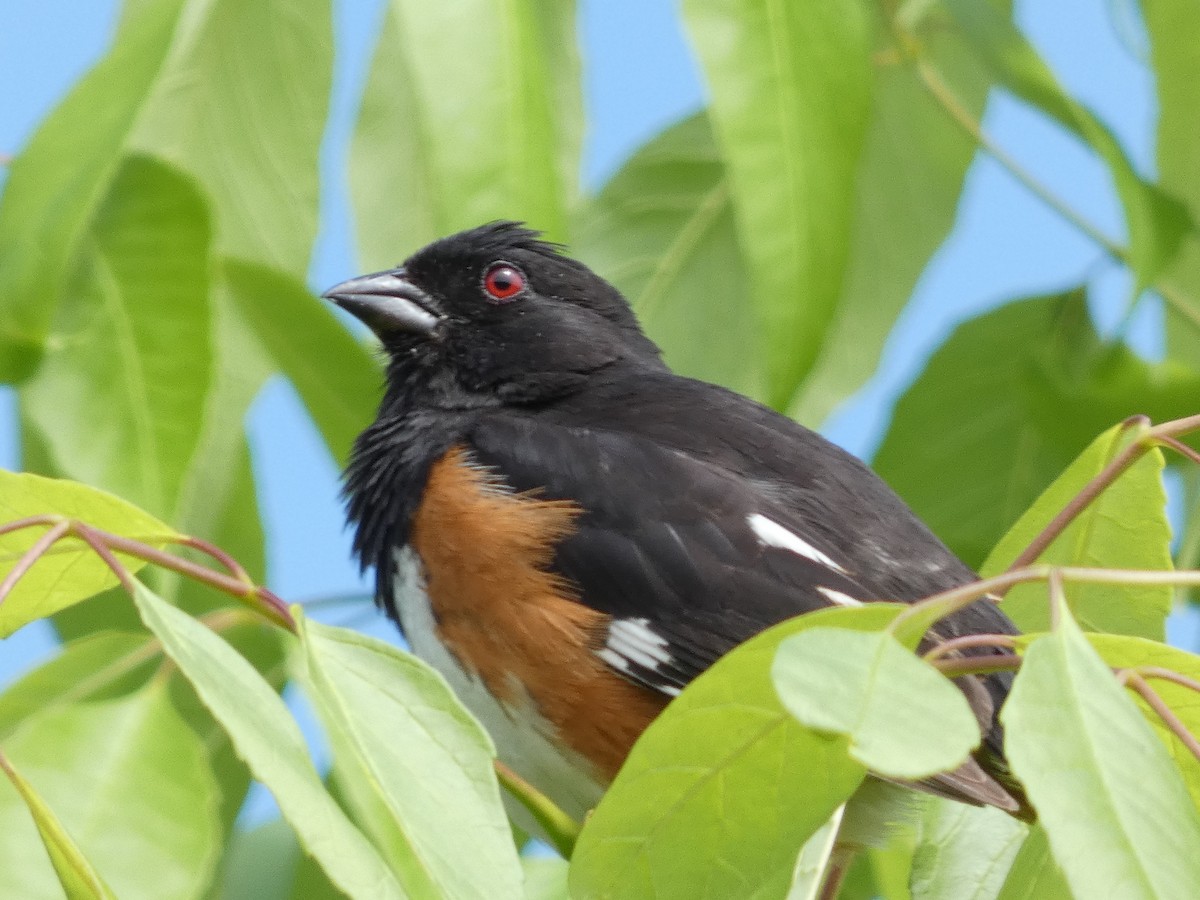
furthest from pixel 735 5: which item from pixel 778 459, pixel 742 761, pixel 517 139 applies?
pixel 742 761

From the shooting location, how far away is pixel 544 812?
6.17 ft

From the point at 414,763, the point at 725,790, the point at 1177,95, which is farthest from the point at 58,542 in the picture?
the point at 1177,95

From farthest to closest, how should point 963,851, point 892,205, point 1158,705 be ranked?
point 892,205
point 963,851
point 1158,705

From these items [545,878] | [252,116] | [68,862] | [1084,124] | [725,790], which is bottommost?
[545,878]

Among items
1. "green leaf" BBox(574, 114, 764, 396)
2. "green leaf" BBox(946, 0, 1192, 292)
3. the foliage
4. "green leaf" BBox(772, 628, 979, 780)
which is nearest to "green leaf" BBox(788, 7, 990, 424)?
the foliage

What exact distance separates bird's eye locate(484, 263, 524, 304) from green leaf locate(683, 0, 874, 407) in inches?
33.6

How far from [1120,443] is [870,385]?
789 mm

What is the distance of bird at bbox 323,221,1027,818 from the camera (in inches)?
Result: 79.7

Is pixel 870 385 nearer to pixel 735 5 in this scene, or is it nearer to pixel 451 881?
pixel 735 5

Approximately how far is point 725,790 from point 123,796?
2.28 ft

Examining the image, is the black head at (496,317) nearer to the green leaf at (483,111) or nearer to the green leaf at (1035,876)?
the green leaf at (483,111)

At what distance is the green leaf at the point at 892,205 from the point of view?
2404mm

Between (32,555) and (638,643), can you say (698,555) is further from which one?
(32,555)

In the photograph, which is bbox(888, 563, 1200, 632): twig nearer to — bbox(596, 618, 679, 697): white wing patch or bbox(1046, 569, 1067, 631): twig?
bbox(1046, 569, 1067, 631): twig
